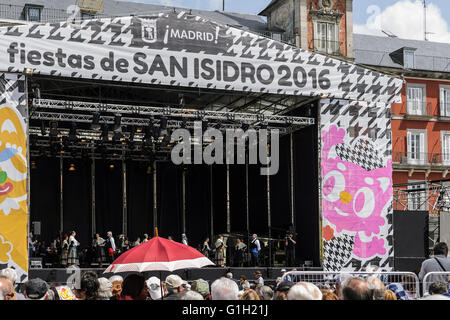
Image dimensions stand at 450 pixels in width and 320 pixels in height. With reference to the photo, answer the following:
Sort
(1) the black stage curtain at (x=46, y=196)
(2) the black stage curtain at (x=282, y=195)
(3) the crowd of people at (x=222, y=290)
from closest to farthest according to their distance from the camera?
(3) the crowd of people at (x=222, y=290) → (2) the black stage curtain at (x=282, y=195) → (1) the black stage curtain at (x=46, y=196)

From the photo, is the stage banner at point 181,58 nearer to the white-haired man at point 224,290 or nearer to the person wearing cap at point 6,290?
the person wearing cap at point 6,290

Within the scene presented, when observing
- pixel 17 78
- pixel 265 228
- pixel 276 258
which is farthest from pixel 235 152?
pixel 17 78

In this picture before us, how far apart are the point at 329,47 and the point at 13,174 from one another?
75.1 ft

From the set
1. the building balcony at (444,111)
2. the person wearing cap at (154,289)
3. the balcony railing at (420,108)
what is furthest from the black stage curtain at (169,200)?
the person wearing cap at (154,289)

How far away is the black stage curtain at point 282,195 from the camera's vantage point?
21609mm

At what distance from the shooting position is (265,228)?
23234 millimetres

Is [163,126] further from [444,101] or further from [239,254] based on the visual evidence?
[444,101]

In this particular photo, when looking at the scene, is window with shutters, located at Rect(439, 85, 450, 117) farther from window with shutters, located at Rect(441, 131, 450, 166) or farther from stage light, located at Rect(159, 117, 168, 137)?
stage light, located at Rect(159, 117, 168, 137)

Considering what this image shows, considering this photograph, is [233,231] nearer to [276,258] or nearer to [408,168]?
[276,258]

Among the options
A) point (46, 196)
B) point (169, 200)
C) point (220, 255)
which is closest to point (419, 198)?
point (220, 255)

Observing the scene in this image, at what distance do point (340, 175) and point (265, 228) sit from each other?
454 centimetres

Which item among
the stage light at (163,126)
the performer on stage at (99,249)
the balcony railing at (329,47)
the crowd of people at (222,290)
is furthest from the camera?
the balcony railing at (329,47)

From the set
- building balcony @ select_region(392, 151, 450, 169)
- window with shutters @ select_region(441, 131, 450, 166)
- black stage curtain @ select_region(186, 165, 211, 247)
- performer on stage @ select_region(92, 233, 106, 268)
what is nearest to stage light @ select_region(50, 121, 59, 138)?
performer on stage @ select_region(92, 233, 106, 268)

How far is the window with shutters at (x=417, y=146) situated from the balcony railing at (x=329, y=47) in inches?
237
